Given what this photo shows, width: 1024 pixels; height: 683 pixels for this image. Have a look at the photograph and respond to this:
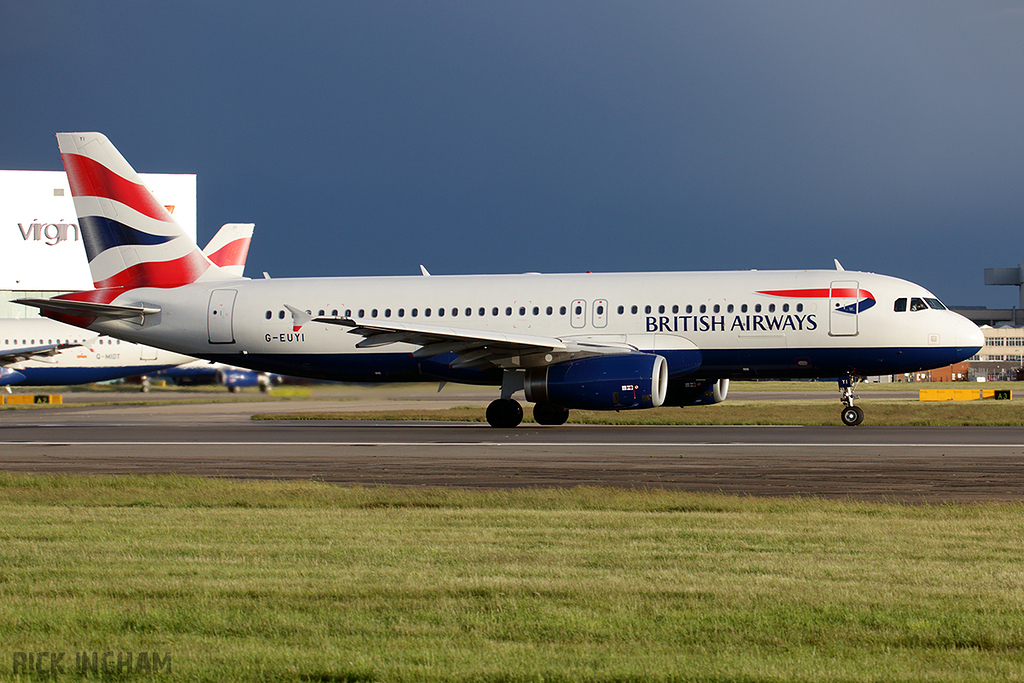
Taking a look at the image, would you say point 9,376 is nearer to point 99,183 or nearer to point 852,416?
point 99,183

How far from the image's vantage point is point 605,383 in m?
24.9

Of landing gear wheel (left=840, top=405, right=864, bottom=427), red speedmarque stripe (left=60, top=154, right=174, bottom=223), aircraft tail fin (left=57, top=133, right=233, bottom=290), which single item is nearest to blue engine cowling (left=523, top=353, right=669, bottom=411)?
landing gear wheel (left=840, top=405, right=864, bottom=427)

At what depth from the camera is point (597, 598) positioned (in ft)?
22.4

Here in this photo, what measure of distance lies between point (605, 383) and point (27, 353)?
37260 millimetres

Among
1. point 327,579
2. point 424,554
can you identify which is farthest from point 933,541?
point 327,579

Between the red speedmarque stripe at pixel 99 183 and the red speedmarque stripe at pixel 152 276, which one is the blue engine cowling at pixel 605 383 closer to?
the red speedmarque stripe at pixel 152 276

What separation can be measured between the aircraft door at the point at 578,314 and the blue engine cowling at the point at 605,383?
200 cm

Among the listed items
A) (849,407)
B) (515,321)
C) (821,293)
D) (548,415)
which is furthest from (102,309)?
(849,407)

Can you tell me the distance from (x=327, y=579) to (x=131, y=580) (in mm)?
1423

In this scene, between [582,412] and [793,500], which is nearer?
[793,500]

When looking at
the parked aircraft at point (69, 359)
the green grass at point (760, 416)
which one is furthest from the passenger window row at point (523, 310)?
the parked aircraft at point (69, 359)

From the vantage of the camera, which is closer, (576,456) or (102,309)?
(576,456)

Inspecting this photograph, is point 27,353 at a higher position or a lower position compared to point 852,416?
higher

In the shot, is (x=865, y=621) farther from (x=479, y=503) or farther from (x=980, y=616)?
(x=479, y=503)
